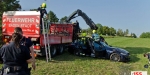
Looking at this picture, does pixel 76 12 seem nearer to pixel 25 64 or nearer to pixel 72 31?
pixel 72 31

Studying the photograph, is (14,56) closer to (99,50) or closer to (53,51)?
(53,51)

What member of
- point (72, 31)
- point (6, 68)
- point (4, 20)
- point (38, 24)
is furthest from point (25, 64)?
point (72, 31)

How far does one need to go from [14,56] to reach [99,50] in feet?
33.6

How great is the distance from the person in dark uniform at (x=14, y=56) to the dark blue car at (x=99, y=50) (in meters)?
9.70

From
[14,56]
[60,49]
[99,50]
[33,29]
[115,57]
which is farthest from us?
[60,49]

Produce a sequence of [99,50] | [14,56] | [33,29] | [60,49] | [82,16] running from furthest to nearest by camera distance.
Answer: [82,16], [60,49], [99,50], [33,29], [14,56]

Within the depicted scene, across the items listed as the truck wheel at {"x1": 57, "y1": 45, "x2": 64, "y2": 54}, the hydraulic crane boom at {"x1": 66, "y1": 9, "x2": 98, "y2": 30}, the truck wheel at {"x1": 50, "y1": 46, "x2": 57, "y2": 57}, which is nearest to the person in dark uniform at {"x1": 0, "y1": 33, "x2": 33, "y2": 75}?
the truck wheel at {"x1": 50, "y1": 46, "x2": 57, "y2": 57}

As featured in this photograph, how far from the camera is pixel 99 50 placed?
14.1 meters

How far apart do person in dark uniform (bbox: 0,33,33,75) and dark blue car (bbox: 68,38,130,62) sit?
9.70 metres

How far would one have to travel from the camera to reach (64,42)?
53.6 ft

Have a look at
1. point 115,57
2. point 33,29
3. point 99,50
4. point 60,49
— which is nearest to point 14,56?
point 33,29

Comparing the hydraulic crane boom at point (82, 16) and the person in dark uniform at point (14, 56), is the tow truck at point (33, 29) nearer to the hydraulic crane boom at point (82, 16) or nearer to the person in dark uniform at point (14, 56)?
the hydraulic crane boom at point (82, 16)

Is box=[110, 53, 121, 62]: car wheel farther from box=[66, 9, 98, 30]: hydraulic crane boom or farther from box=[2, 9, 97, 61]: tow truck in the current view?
box=[66, 9, 98, 30]: hydraulic crane boom

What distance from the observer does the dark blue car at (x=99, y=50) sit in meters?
13.4
